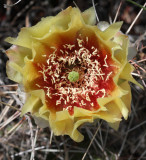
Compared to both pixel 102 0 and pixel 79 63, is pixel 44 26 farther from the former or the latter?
pixel 102 0

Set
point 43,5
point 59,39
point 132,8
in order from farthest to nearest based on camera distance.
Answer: point 132,8, point 43,5, point 59,39

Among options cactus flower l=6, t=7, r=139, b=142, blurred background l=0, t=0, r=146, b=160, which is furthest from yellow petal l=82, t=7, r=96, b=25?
blurred background l=0, t=0, r=146, b=160

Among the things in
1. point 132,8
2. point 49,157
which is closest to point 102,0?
point 132,8

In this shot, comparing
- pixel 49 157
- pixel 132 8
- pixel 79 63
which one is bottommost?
pixel 49 157

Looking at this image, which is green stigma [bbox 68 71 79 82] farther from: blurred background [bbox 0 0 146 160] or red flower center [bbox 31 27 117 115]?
blurred background [bbox 0 0 146 160]

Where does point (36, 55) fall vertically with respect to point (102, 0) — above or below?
below

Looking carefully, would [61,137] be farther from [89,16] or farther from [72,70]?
[89,16]

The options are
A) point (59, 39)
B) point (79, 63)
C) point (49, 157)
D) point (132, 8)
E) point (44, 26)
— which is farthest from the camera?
point (132, 8)
